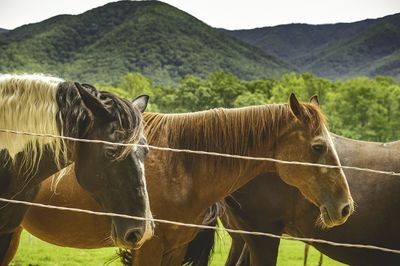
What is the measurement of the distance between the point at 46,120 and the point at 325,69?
629ft

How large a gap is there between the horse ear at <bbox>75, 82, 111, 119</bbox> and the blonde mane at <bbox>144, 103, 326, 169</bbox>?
4.07 ft

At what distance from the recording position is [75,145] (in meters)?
3.32

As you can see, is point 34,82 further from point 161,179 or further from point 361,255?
point 361,255

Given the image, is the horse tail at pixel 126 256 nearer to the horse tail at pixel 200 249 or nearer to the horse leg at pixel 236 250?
the horse tail at pixel 200 249

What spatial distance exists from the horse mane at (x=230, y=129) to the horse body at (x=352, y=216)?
861 mm

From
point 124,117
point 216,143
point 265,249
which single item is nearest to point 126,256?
point 216,143

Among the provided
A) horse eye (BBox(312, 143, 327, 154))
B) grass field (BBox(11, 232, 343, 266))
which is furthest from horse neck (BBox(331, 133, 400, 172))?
grass field (BBox(11, 232, 343, 266))

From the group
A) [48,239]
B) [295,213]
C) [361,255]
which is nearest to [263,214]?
[295,213]

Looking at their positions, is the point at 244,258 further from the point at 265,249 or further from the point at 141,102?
the point at 141,102

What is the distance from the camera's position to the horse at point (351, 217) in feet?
16.3

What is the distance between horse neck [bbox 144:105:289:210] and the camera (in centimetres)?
438

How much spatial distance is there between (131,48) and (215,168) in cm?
12808

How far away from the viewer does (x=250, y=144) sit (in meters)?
4.51

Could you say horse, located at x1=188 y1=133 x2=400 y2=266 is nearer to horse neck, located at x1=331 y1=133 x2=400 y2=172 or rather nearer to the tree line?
horse neck, located at x1=331 y1=133 x2=400 y2=172
